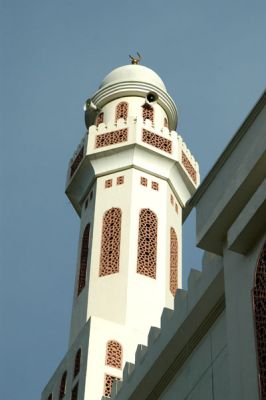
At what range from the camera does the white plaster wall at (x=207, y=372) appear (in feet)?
20.8

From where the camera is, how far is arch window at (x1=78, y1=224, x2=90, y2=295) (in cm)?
1170

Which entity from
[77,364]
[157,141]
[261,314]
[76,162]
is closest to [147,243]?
[157,141]

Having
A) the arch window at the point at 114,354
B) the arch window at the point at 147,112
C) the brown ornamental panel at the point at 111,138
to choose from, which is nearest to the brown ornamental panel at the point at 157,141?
the brown ornamental panel at the point at 111,138

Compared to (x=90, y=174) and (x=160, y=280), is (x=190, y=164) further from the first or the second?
(x=160, y=280)

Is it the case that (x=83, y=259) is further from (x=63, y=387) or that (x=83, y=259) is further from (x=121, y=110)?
(x=121, y=110)

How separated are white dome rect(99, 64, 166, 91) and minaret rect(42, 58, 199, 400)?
0.02 metres

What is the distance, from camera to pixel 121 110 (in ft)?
43.9

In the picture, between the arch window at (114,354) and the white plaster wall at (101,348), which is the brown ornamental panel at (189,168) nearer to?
the white plaster wall at (101,348)

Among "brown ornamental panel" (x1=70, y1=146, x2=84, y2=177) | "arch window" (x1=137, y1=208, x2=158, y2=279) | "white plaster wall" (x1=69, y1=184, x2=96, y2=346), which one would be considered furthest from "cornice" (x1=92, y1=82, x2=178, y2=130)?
"arch window" (x1=137, y1=208, x2=158, y2=279)

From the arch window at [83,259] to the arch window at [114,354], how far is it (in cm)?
144

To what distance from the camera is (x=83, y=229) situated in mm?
12352

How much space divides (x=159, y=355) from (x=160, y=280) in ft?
14.0

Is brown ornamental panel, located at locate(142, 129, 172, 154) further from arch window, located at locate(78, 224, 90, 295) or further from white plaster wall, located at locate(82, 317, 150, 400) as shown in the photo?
white plaster wall, located at locate(82, 317, 150, 400)

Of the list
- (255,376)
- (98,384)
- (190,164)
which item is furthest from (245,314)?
(190,164)
